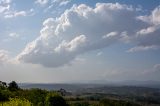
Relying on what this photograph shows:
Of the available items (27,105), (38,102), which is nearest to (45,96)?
(38,102)

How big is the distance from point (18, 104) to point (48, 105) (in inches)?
4286

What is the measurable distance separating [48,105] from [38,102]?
6.39 metres

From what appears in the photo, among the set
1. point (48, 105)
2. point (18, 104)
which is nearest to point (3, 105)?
point (18, 104)

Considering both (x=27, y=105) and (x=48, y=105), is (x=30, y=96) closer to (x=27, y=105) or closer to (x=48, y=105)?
(x=48, y=105)

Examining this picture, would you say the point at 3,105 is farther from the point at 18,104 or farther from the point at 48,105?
the point at 48,105

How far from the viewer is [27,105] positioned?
34.8 metres

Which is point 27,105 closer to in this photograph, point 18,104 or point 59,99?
point 18,104

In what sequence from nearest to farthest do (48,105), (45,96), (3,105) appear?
(3,105), (48,105), (45,96)

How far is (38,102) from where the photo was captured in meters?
146

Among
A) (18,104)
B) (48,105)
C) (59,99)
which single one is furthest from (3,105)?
(59,99)

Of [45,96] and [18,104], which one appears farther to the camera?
[45,96]

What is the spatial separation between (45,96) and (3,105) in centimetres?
11880

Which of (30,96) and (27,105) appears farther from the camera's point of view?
(30,96)

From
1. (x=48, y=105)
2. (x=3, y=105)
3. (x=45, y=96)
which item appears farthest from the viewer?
(x=45, y=96)
